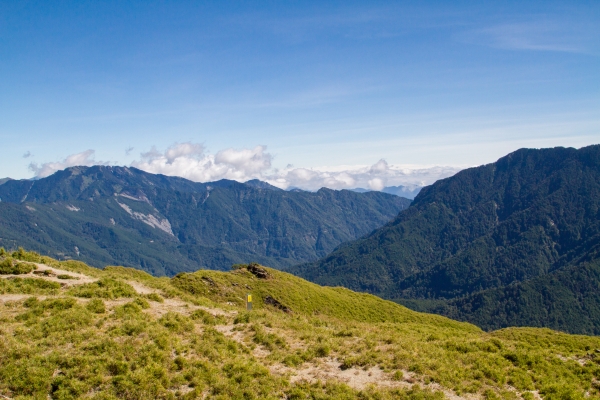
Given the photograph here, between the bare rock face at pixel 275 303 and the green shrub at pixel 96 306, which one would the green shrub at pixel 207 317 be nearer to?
the green shrub at pixel 96 306

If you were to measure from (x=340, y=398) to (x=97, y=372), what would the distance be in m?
12.4

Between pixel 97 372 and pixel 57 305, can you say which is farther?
pixel 57 305

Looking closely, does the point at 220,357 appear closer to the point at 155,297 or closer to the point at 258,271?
the point at 155,297

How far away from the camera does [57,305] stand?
26719 millimetres

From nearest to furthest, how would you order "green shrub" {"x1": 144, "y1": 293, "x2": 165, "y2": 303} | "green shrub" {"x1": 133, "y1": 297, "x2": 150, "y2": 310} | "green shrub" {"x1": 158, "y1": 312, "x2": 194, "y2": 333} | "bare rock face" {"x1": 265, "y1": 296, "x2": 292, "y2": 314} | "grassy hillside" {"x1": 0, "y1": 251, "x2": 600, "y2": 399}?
1. "grassy hillside" {"x1": 0, "y1": 251, "x2": 600, "y2": 399}
2. "green shrub" {"x1": 158, "y1": 312, "x2": 194, "y2": 333}
3. "green shrub" {"x1": 133, "y1": 297, "x2": 150, "y2": 310}
4. "green shrub" {"x1": 144, "y1": 293, "x2": 165, "y2": 303}
5. "bare rock face" {"x1": 265, "y1": 296, "x2": 292, "y2": 314}

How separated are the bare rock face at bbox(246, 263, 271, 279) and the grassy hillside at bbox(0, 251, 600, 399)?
3921cm

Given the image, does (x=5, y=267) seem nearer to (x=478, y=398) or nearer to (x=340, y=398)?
(x=340, y=398)

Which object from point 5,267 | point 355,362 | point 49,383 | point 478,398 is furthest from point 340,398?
point 5,267

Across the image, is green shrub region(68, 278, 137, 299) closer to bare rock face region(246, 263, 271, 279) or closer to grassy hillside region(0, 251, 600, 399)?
grassy hillside region(0, 251, 600, 399)

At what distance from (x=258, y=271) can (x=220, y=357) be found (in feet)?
173

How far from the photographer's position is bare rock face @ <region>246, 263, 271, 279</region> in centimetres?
7350

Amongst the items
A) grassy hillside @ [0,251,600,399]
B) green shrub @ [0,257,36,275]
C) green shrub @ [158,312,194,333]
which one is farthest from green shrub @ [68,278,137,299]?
green shrub @ [158,312,194,333]

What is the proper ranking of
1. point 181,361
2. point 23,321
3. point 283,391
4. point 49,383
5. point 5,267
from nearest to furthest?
point 49,383
point 283,391
point 181,361
point 23,321
point 5,267

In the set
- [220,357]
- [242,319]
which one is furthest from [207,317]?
[220,357]
